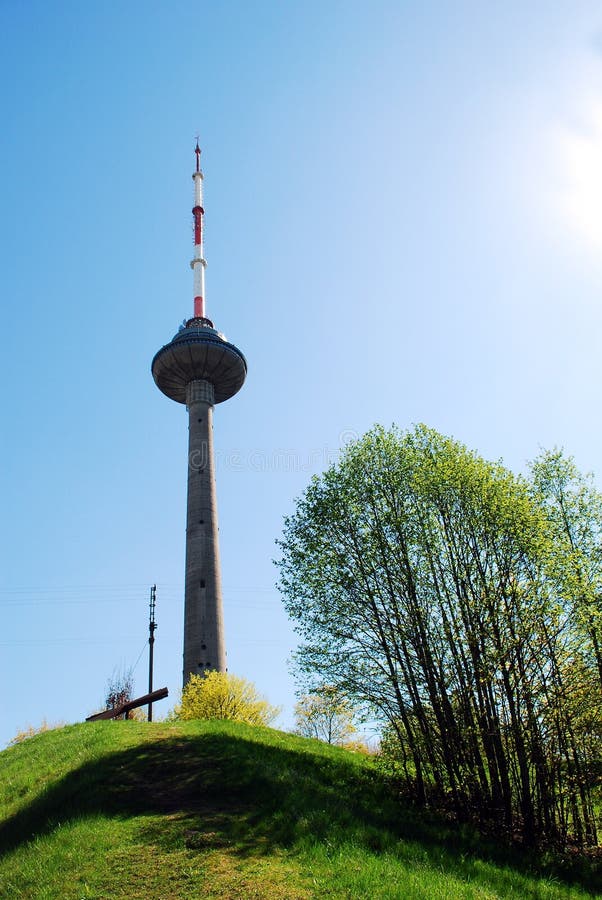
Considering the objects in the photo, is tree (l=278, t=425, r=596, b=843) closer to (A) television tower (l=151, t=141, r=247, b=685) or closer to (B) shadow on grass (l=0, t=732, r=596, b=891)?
(B) shadow on grass (l=0, t=732, r=596, b=891)

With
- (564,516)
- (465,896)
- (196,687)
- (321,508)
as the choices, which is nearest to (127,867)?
(465,896)

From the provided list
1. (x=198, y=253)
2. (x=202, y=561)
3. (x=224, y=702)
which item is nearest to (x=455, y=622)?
(x=224, y=702)

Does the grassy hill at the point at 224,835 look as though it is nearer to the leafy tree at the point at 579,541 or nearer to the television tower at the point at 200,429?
the leafy tree at the point at 579,541

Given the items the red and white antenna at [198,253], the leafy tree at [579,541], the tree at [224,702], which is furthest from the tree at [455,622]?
the red and white antenna at [198,253]

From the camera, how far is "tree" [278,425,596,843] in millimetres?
14641

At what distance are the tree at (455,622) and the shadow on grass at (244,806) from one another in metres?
1.71

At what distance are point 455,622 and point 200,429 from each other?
45226 millimetres

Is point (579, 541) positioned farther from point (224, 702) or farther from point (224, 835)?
point (224, 702)

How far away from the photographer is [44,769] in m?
17.7

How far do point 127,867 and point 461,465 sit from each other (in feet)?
42.9

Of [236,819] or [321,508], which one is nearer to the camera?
[236,819]

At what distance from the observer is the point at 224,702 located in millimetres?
34656

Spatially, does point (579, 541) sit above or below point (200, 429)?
below

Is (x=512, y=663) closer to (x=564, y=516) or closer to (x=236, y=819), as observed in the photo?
(x=564, y=516)
